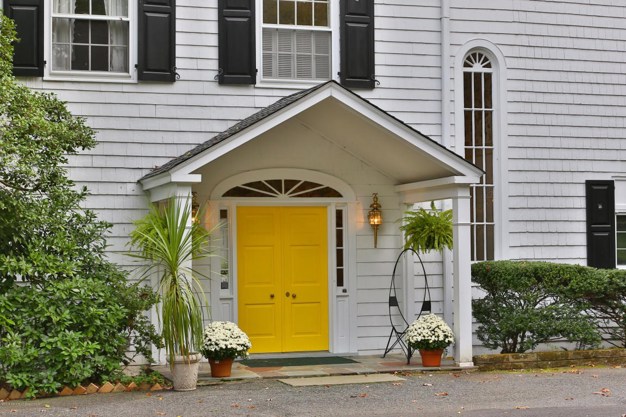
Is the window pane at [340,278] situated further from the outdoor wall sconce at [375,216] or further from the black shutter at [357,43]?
the black shutter at [357,43]

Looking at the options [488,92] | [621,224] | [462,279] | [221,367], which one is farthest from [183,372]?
[621,224]

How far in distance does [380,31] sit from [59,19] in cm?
456

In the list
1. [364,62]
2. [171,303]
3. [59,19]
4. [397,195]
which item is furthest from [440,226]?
[59,19]

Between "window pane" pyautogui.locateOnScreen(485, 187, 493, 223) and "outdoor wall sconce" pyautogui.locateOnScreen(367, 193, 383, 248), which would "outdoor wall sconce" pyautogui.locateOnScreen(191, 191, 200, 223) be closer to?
"outdoor wall sconce" pyautogui.locateOnScreen(367, 193, 383, 248)

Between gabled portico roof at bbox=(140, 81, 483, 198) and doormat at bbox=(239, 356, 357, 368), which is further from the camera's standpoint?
doormat at bbox=(239, 356, 357, 368)

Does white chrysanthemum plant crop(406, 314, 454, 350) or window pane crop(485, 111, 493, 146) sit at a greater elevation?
window pane crop(485, 111, 493, 146)

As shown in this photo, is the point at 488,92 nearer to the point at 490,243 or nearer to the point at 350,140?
the point at 490,243

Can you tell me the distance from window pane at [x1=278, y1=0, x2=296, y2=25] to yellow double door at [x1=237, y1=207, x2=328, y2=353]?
8.81 ft

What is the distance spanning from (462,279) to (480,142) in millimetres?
2874

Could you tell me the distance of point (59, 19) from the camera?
1303 centimetres

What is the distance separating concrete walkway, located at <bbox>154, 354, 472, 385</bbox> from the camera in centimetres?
1193

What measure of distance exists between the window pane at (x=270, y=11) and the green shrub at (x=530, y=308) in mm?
4650

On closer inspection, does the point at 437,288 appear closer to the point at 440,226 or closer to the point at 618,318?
the point at 440,226

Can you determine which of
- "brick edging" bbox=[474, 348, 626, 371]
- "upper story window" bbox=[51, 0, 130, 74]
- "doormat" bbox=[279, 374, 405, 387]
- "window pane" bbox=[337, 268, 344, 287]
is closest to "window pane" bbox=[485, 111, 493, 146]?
"window pane" bbox=[337, 268, 344, 287]
